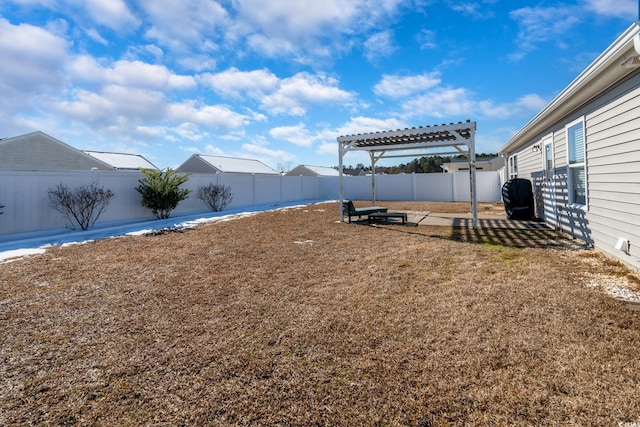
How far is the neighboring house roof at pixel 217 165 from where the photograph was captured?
72.7 ft

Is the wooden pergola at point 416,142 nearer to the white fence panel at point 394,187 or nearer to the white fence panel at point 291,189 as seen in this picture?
the white fence panel at point 394,187

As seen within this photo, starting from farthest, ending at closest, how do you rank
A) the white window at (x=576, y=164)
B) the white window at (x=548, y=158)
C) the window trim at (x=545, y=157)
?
the white window at (x=548, y=158) < the window trim at (x=545, y=157) < the white window at (x=576, y=164)

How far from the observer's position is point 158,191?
10.7m

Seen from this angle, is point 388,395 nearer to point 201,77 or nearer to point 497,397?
point 497,397

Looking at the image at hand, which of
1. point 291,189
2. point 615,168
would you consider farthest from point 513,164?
point 291,189

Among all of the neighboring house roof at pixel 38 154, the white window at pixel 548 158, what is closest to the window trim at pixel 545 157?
the white window at pixel 548 158

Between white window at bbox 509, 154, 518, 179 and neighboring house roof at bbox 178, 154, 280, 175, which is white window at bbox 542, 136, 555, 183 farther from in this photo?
neighboring house roof at bbox 178, 154, 280, 175

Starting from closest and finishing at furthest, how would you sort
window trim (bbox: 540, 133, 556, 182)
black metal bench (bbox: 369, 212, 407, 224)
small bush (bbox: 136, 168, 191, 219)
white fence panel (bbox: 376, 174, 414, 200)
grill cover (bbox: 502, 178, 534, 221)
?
1. window trim (bbox: 540, 133, 556, 182)
2. black metal bench (bbox: 369, 212, 407, 224)
3. grill cover (bbox: 502, 178, 534, 221)
4. small bush (bbox: 136, 168, 191, 219)
5. white fence panel (bbox: 376, 174, 414, 200)

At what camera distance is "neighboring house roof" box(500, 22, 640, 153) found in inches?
131

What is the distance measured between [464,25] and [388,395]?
9.43m

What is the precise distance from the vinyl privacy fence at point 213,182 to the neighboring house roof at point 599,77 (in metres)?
11.0

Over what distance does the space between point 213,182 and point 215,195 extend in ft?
2.19

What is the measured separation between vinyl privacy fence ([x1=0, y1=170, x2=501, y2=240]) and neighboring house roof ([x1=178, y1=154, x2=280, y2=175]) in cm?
570

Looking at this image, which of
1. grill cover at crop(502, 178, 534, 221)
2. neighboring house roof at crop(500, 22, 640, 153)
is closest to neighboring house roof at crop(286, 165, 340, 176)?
grill cover at crop(502, 178, 534, 221)
